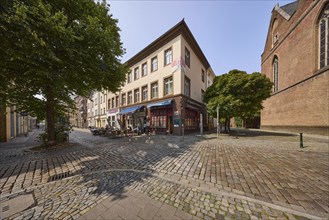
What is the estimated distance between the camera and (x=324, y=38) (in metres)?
14.8

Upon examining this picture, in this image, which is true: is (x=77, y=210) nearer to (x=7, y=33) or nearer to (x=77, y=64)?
(x=7, y=33)

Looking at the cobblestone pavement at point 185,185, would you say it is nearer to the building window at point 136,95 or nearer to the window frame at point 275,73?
the building window at point 136,95

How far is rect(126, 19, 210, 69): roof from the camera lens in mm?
15049

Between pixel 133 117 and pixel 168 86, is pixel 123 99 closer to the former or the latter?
pixel 133 117

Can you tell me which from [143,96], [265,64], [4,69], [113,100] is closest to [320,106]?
[265,64]

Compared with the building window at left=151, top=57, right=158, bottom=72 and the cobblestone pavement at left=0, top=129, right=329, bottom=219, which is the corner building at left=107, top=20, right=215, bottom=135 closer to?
the building window at left=151, top=57, right=158, bottom=72

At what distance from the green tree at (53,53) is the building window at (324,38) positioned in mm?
21771

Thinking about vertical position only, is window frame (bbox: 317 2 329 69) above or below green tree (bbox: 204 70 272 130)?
above

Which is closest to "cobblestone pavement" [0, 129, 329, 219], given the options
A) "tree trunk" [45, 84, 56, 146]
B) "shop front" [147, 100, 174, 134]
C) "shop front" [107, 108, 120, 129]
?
"tree trunk" [45, 84, 56, 146]

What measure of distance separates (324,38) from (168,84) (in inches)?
729

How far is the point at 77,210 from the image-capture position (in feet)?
8.07

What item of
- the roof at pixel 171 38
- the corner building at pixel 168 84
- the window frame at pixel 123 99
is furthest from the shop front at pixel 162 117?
the roof at pixel 171 38

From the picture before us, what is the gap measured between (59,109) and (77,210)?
9.21m

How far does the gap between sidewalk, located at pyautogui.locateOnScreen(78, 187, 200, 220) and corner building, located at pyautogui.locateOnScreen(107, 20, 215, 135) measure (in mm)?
10242
